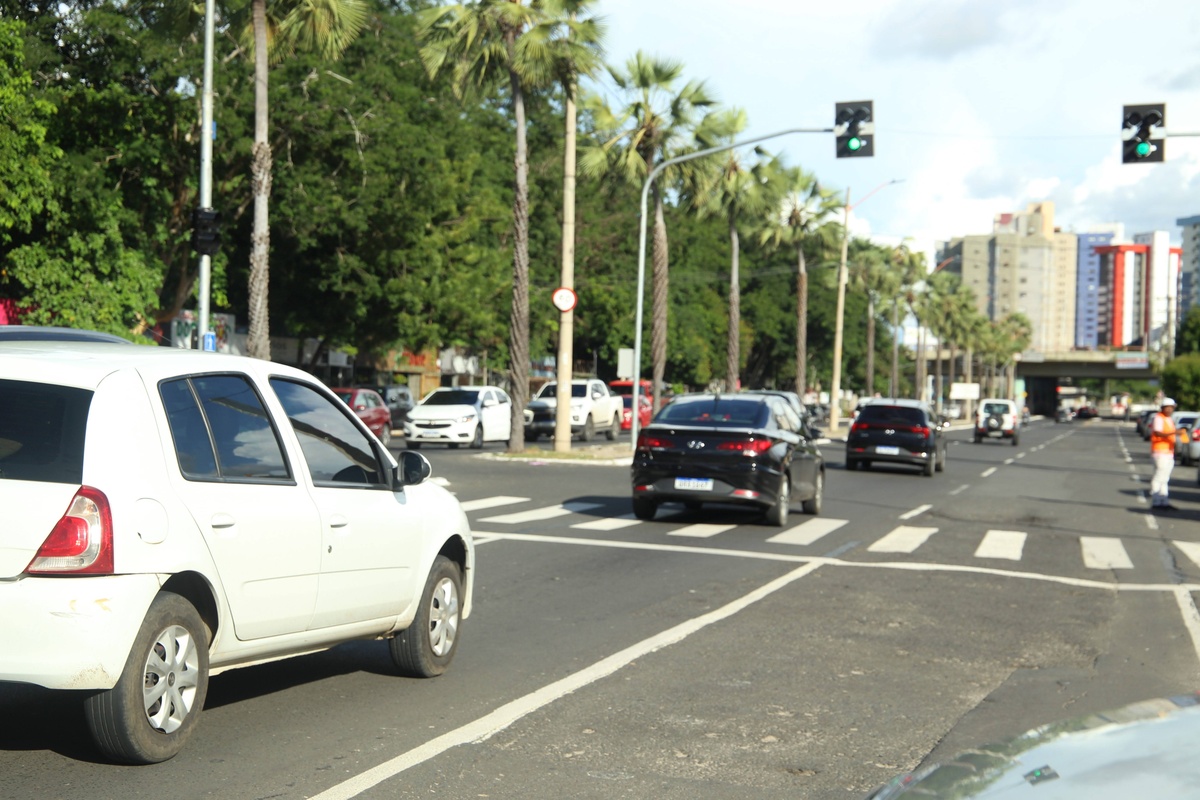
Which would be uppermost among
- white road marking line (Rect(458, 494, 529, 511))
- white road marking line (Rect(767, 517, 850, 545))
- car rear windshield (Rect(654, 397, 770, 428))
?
car rear windshield (Rect(654, 397, 770, 428))

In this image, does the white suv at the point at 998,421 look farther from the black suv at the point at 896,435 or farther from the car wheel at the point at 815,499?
the car wheel at the point at 815,499

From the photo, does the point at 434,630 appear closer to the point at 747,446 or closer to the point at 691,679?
the point at 691,679

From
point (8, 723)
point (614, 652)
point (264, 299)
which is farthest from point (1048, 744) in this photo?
point (264, 299)

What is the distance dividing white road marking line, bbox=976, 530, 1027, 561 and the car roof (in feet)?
35.2

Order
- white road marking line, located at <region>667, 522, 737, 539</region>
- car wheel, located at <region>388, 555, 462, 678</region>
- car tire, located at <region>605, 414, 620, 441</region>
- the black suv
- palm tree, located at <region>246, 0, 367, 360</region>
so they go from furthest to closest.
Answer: car tire, located at <region>605, 414, 620, 441</region> < the black suv < palm tree, located at <region>246, 0, 367, 360</region> < white road marking line, located at <region>667, 522, 737, 539</region> < car wheel, located at <region>388, 555, 462, 678</region>

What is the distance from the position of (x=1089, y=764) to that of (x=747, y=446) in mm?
13765

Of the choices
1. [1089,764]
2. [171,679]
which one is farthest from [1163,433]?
[1089,764]

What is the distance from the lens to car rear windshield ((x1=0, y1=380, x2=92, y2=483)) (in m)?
5.20

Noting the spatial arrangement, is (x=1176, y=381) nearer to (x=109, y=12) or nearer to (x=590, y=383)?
(x=590, y=383)

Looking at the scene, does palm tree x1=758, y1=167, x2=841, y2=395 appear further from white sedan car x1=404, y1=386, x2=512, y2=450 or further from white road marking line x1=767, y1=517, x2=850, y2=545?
white road marking line x1=767, y1=517, x2=850, y2=545

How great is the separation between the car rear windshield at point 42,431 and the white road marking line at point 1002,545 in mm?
11501

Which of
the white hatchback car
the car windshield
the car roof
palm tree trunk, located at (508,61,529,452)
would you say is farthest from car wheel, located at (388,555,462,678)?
the car windshield

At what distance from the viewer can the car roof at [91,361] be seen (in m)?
5.41

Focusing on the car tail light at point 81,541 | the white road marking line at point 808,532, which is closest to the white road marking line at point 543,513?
the white road marking line at point 808,532
